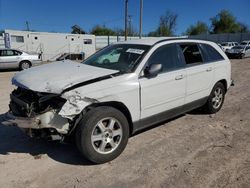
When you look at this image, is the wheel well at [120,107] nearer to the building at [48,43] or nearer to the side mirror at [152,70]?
the side mirror at [152,70]

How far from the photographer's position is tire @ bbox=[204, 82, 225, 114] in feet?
17.9

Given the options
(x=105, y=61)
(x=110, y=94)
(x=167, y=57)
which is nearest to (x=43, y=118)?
(x=110, y=94)

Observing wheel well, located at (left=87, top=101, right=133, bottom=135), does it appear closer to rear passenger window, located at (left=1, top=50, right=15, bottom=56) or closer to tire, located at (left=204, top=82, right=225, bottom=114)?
tire, located at (left=204, top=82, right=225, bottom=114)

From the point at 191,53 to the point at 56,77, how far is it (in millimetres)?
2709

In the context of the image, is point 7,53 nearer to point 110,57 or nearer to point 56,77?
point 110,57

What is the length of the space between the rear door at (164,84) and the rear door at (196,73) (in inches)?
7.3

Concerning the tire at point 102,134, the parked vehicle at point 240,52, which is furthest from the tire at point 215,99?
the parked vehicle at point 240,52

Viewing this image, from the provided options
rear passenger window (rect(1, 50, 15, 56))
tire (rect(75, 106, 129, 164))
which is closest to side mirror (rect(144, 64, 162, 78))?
tire (rect(75, 106, 129, 164))

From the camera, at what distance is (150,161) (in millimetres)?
3605

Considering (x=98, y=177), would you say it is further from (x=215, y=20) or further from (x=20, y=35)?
(x=215, y=20)

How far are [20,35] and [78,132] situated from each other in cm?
2568

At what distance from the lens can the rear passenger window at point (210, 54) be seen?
5.23m

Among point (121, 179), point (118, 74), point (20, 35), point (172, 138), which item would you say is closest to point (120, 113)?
point (118, 74)

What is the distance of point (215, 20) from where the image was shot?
75250mm
